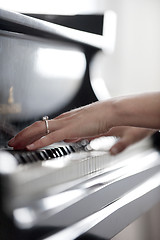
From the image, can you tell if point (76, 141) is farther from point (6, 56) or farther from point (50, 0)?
point (50, 0)

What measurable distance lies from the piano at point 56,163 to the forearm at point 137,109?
13 centimetres

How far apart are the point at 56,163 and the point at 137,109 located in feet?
0.84

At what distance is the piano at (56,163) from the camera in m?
0.78

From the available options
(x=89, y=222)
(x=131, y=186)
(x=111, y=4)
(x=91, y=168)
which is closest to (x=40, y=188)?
(x=89, y=222)

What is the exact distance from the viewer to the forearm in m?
1.04

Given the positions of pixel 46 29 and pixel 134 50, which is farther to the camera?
pixel 134 50

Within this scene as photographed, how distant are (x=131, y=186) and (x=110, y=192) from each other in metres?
0.17

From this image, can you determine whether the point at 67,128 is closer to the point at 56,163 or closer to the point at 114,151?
the point at 56,163

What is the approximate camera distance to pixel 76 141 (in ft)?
3.80

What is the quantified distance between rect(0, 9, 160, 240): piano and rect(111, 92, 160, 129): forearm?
0.43 ft

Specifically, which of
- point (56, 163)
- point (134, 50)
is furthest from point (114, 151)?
point (134, 50)

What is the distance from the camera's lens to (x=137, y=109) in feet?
3.44

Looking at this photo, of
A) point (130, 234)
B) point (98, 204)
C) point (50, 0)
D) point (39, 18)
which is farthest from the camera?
point (130, 234)

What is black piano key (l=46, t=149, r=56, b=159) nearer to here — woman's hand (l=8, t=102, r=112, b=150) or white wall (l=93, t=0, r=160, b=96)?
woman's hand (l=8, t=102, r=112, b=150)
